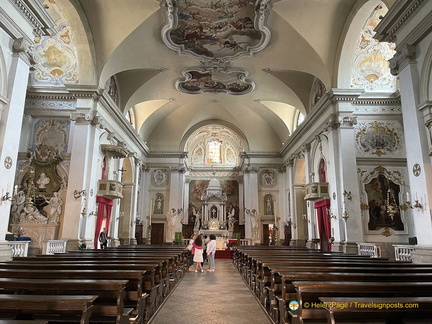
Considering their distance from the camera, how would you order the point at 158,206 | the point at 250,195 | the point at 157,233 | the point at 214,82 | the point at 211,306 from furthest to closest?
the point at 158,206, the point at 250,195, the point at 157,233, the point at 214,82, the point at 211,306

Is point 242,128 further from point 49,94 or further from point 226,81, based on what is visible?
point 49,94

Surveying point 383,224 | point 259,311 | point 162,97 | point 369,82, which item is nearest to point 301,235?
point 383,224

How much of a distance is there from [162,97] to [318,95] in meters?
8.99

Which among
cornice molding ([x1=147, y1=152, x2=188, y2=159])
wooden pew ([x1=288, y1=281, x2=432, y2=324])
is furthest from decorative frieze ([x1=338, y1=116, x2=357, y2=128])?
cornice molding ([x1=147, y1=152, x2=188, y2=159])

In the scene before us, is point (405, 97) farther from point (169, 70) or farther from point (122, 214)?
point (122, 214)

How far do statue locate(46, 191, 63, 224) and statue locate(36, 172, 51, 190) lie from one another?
0.61 m

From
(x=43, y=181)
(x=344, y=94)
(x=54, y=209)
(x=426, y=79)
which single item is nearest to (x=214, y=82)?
(x=344, y=94)

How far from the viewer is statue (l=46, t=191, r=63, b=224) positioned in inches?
480

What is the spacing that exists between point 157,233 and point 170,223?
1448 millimetres

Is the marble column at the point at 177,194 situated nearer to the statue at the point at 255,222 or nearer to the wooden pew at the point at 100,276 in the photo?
the statue at the point at 255,222

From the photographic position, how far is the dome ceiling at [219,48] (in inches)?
464

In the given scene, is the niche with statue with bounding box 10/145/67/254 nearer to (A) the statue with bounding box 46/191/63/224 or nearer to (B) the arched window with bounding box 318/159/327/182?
(A) the statue with bounding box 46/191/63/224

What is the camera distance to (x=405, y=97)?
26.0 ft

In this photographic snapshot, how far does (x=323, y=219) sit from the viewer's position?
581 inches
